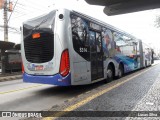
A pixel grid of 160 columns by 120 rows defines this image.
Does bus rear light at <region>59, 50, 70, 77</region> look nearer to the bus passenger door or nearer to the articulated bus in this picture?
the articulated bus

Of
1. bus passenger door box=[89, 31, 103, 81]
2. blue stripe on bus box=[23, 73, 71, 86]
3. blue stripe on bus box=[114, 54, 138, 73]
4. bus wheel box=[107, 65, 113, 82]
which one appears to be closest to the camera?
blue stripe on bus box=[23, 73, 71, 86]

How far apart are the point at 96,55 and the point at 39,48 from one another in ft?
7.75

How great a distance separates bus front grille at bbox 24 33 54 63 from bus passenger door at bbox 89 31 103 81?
1.76 metres

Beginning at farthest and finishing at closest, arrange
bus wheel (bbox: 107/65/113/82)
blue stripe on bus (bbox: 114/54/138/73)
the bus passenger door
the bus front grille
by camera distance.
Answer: blue stripe on bus (bbox: 114/54/138/73) < bus wheel (bbox: 107/65/113/82) < the bus passenger door < the bus front grille

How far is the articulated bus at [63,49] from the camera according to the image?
6.34 meters

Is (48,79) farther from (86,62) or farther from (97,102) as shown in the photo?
(97,102)

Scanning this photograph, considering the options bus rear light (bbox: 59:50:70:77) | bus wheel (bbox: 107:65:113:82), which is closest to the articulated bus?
bus rear light (bbox: 59:50:70:77)

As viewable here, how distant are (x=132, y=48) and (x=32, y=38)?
8.78 m

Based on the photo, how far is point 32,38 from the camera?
7148 mm

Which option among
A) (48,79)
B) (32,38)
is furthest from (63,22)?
(48,79)

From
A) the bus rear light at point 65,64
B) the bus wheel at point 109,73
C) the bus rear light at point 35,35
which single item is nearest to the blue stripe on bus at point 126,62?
the bus wheel at point 109,73

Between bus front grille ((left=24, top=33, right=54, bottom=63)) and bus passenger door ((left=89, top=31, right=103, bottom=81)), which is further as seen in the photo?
bus passenger door ((left=89, top=31, right=103, bottom=81))

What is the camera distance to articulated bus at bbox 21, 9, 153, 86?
6.34 metres

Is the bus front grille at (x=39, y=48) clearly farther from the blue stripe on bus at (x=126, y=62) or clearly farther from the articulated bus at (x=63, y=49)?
the blue stripe on bus at (x=126, y=62)
